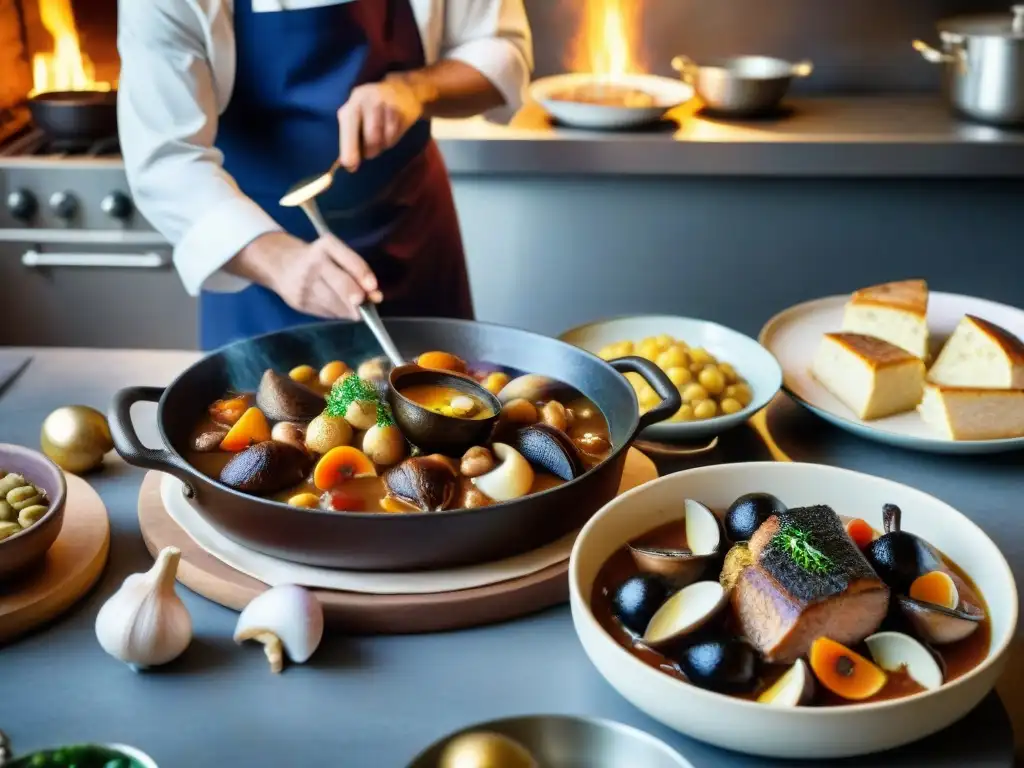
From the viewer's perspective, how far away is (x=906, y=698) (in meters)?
0.86

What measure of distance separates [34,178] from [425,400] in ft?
6.38

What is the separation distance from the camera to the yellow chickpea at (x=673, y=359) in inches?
59.7

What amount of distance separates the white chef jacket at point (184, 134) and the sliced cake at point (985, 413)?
3.31 feet

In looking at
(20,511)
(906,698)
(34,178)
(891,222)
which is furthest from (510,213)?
(906,698)

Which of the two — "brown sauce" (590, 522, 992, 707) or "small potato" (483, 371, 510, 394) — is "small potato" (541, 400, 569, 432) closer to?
"small potato" (483, 371, 510, 394)

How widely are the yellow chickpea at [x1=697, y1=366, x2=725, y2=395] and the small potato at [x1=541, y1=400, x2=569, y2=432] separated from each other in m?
0.24

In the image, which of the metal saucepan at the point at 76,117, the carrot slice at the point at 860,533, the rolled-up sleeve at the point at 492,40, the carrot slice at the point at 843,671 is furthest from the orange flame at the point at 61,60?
the carrot slice at the point at 843,671

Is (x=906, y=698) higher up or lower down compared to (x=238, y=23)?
lower down

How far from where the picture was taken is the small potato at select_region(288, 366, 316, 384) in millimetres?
1426

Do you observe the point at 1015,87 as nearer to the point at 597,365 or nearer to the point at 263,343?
the point at 597,365

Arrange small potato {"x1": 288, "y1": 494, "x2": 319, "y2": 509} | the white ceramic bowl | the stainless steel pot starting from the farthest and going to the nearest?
the stainless steel pot
small potato {"x1": 288, "y1": 494, "x2": 319, "y2": 509}
the white ceramic bowl

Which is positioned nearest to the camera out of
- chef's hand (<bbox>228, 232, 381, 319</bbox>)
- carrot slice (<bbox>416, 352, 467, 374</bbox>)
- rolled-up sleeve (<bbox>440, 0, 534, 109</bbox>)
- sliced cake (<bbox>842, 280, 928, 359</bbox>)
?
carrot slice (<bbox>416, 352, 467, 374</bbox>)

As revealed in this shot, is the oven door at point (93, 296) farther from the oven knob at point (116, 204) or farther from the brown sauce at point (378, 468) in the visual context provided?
the brown sauce at point (378, 468)

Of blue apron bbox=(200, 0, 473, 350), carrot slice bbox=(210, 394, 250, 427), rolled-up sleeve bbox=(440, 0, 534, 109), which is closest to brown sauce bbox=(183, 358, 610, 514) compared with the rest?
carrot slice bbox=(210, 394, 250, 427)
